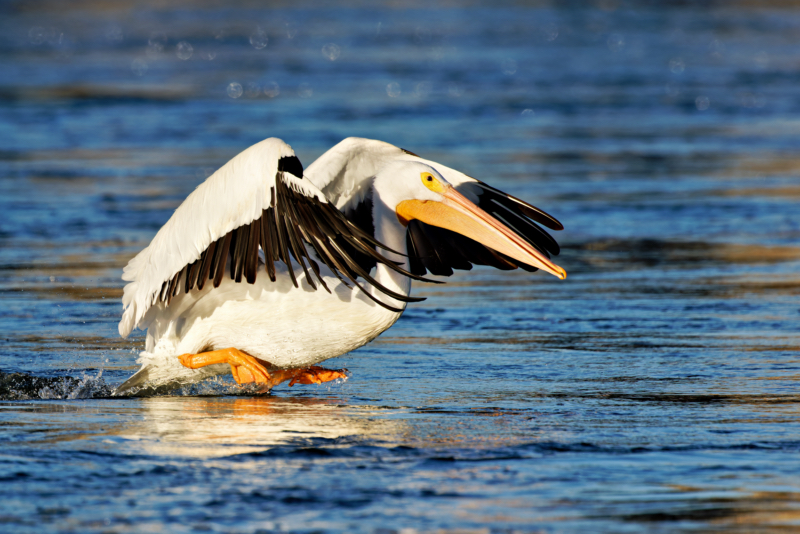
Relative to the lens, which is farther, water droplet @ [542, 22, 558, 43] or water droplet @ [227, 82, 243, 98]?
water droplet @ [542, 22, 558, 43]

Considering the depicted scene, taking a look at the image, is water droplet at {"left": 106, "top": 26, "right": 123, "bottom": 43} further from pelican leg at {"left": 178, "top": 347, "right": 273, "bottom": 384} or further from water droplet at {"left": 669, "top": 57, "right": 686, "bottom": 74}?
pelican leg at {"left": 178, "top": 347, "right": 273, "bottom": 384}

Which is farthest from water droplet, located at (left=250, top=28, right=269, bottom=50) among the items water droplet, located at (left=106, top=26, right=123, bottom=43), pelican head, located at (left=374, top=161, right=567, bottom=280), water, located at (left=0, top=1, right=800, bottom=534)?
pelican head, located at (left=374, top=161, right=567, bottom=280)

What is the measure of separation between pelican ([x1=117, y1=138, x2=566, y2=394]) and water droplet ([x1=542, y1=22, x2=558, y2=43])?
2488 centimetres

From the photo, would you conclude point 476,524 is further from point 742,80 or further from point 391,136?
point 742,80

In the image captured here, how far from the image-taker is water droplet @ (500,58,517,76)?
24.3 m

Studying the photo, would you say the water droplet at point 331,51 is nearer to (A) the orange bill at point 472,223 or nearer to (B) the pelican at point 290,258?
(B) the pelican at point 290,258

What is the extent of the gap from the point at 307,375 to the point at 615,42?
980 inches

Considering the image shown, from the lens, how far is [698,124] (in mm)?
17766

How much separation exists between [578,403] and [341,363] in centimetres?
189

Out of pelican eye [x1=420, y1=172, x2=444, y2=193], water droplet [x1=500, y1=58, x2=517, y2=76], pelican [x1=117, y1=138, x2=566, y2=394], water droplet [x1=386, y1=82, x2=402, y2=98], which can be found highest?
water droplet [x1=500, y1=58, x2=517, y2=76]

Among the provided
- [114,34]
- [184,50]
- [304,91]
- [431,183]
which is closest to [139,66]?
[184,50]

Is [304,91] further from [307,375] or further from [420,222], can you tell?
[307,375]

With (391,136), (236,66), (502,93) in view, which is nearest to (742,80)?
(502,93)

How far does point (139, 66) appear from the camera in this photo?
26312mm
